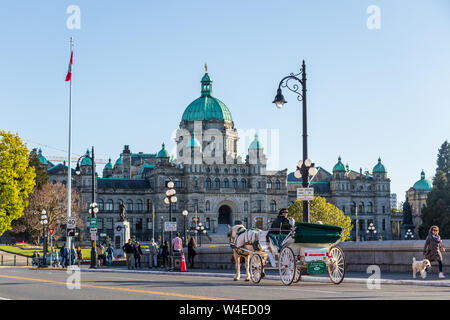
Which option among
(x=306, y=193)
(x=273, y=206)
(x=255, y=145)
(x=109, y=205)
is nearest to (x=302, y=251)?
(x=306, y=193)

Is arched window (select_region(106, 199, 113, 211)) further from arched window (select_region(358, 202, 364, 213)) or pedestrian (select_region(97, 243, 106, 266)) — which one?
pedestrian (select_region(97, 243, 106, 266))

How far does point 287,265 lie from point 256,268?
1.82 m

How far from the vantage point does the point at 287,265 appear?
67.4ft

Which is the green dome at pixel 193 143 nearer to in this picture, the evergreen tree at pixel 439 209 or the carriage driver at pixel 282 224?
the evergreen tree at pixel 439 209

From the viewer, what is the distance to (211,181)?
421ft

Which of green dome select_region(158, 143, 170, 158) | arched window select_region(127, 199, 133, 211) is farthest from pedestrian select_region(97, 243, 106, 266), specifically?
green dome select_region(158, 143, 170, 158)

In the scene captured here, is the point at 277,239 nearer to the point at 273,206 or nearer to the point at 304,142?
the point at 304,142

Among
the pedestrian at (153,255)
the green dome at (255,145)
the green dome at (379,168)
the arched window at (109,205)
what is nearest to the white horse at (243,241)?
the pedestrian at (153,255)

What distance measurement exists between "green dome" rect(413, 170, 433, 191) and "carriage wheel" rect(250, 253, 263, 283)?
448ft

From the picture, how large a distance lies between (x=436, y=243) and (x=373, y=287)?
4.26 meters

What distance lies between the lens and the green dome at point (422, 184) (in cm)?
15325
